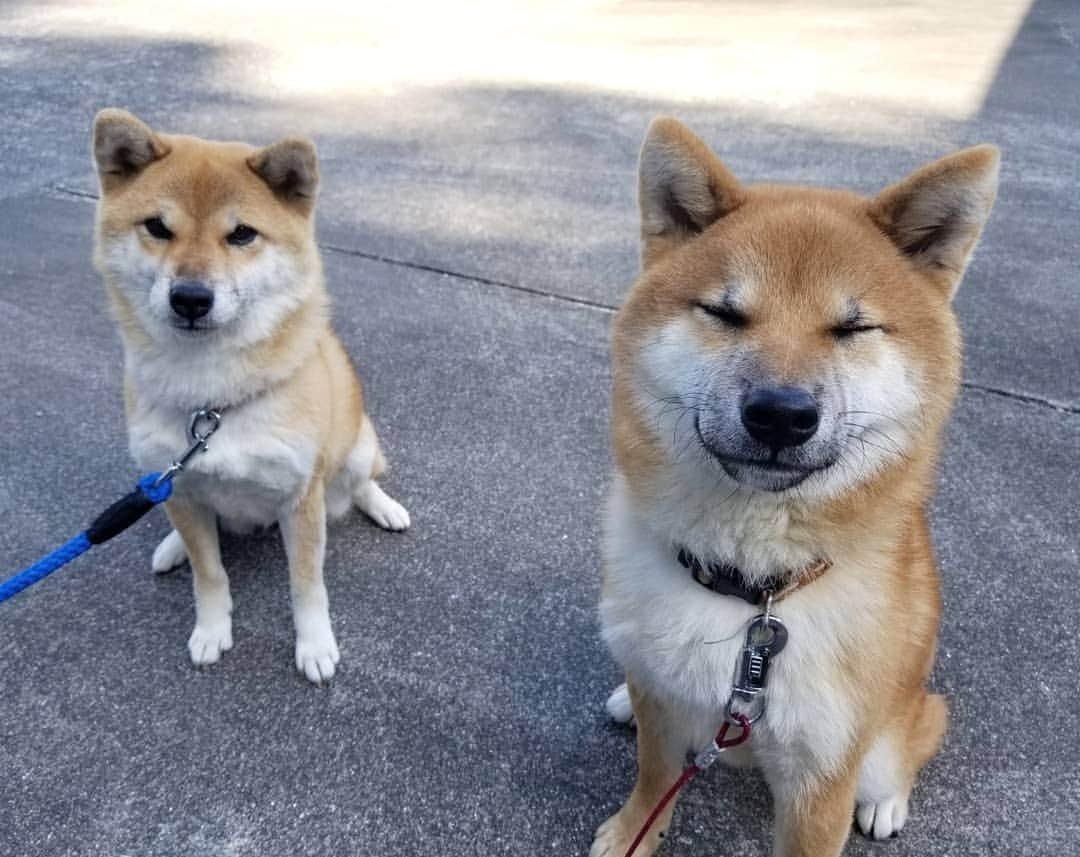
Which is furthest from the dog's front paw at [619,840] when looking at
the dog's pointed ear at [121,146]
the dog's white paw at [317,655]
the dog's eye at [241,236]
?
the dog's pointed ear at [121,146]

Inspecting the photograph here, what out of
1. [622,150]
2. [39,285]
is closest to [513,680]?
[39,285]

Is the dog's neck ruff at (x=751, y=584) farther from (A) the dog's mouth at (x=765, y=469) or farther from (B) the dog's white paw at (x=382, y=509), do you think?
(B) the dog's white paw at (x=382, y=509)

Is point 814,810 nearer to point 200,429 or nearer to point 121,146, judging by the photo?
point 200,429

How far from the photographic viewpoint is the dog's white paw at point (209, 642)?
98.0 inches

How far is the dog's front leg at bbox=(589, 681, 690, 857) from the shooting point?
6.18 feet

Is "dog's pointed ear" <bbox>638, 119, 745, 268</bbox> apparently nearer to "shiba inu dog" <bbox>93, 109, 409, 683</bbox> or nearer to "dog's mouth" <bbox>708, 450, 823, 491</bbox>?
"dog's mouth" <bbox>708, 450, 823, 491</bbox>

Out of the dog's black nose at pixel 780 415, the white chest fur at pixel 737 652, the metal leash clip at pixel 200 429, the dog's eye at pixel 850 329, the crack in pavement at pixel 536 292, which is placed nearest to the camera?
the dog's black nose at pixel 780 415

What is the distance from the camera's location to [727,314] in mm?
1588

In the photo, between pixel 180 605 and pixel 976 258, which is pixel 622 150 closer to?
pixel 976 258

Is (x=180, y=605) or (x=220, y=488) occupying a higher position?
(x=220, y=488)

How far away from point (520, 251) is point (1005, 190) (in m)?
3.20

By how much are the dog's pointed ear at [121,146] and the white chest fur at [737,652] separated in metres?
1.68

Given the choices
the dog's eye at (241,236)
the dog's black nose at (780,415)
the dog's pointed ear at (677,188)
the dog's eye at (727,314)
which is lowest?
the dog's eye at (241,236)

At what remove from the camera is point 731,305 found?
1573 millimetres
